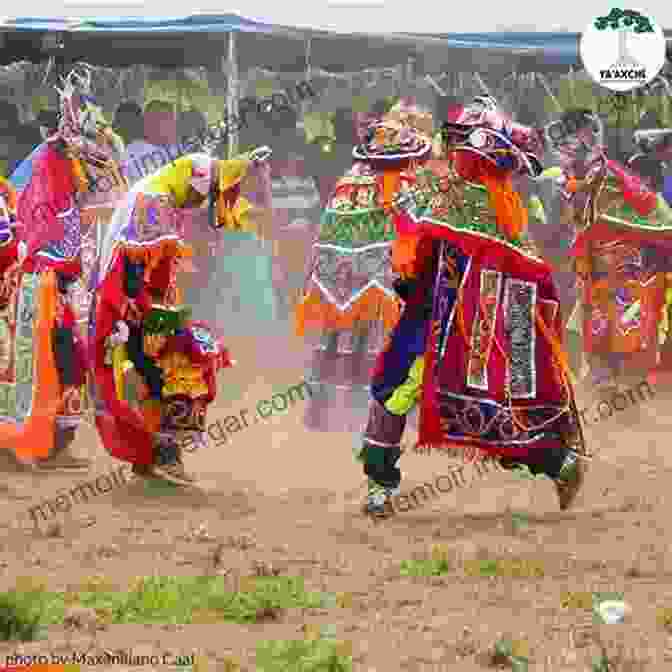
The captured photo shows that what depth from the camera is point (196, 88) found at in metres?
14.1

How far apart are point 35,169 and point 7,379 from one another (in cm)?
118

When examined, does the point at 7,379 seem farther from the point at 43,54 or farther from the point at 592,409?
the point at 43,54

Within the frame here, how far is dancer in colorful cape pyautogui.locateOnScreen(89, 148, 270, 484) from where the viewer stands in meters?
8.46

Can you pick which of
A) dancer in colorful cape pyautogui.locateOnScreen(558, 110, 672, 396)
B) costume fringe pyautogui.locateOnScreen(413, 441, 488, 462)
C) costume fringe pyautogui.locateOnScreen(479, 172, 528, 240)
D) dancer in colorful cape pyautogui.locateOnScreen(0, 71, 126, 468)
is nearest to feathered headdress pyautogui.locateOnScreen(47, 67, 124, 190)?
dancer in colorful cape pyautogui.locateOnScreen(0, 71, 126, 468)

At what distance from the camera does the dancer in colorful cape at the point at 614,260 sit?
A: 38.3 feet

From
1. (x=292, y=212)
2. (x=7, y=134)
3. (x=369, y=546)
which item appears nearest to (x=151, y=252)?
(x=369, y=546)

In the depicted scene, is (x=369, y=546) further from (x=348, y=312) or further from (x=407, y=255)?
(x=348, y=312)

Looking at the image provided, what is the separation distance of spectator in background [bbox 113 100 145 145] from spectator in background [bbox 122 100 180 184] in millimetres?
103

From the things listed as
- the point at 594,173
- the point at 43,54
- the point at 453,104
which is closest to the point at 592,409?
the point at 594,173

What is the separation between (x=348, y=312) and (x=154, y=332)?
95.3 inches

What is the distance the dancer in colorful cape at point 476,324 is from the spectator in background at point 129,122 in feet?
22.5

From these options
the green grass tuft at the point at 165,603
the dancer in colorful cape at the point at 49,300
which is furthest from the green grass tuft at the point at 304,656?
the dancer in colorful cape at the point at 49,300

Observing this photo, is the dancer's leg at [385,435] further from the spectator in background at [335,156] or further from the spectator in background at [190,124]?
the spectator in background at [335,156]

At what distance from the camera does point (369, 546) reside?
7703 mm
